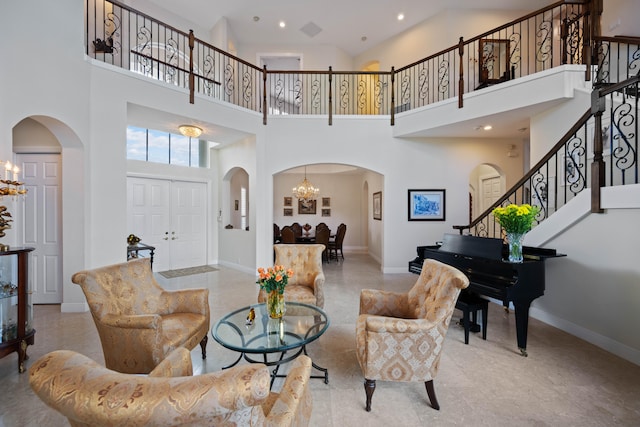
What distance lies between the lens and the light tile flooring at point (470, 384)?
6.56ft

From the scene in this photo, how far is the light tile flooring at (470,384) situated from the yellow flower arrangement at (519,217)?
126 cm

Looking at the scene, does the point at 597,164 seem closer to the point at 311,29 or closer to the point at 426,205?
the point at 426,205

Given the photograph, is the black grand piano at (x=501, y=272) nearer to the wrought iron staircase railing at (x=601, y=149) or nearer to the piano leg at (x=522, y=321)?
the piano leg at (x=522, y=321)

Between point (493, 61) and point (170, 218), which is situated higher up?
point (493, 61)

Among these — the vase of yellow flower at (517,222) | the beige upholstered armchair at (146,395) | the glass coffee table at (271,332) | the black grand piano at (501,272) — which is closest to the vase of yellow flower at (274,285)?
the glass coffee table at (271,332)

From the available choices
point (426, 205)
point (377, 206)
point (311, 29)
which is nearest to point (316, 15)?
point (311, 29)

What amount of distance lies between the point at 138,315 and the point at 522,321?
348 centimetres

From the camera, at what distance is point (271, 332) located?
2291 millimetres

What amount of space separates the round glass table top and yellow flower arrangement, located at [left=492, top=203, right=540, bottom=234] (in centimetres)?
222

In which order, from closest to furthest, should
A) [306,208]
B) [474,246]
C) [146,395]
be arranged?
[146,395] < [474,246] < [306,208]

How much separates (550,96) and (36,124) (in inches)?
309

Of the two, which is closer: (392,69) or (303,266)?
(303,266)

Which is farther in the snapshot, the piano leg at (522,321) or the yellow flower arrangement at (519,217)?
the yellow flower arrangement at (519,217)

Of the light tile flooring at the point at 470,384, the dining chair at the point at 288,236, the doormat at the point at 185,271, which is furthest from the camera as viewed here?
the dining chair at the point at 288,236
